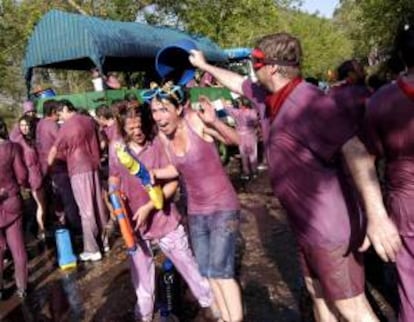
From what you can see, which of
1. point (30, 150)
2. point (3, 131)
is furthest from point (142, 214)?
point (30, 150)

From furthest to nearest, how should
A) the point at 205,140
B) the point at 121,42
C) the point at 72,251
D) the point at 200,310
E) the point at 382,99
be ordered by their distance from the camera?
the point at 121,42 < the point at 72,251 < the point at 200,310 < the point at 205,140 < the point at 382,99

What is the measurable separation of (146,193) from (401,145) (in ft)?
7.39

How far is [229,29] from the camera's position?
26.0 metres

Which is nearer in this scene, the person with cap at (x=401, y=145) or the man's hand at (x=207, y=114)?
the person with cap at (x=401, y=145)

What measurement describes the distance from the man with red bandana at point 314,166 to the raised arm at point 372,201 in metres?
0.01

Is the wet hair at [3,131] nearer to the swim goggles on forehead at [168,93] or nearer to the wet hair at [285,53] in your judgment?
the swim goggles on forehead at [168,93]

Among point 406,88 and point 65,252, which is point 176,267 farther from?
point 65,252

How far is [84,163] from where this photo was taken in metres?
7.22

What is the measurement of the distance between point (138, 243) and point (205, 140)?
1138 mm

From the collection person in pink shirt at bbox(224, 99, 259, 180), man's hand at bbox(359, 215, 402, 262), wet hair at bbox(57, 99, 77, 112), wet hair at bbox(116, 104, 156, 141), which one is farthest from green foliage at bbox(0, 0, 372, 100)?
man's hand at bbox(359, 215, 402, 262)

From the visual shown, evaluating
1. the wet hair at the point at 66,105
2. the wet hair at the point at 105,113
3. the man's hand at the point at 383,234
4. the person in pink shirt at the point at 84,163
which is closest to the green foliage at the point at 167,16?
the wet hair at the point at 105,113

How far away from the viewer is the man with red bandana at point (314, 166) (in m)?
3.00

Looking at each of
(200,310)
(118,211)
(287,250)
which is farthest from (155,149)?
(287,250)

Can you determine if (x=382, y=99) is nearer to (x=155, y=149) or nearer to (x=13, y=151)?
(x=155, y=149)
